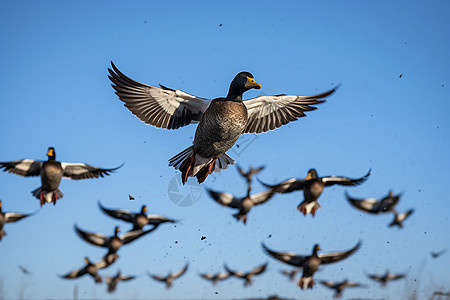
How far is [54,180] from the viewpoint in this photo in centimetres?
1157

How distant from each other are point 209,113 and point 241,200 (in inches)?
224

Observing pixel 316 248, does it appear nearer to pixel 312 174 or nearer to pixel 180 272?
pixel 312 174

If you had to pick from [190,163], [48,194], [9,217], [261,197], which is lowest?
[9,217]

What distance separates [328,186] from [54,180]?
6574mm

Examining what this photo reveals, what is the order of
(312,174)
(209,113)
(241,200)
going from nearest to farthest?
(209,113) < (312,174) < (241,200)

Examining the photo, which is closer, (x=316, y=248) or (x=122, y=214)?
(x=316, y=248)

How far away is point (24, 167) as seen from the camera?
11836mm

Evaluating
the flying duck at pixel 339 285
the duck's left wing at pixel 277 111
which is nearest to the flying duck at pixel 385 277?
the flying duck at pixel 339 285

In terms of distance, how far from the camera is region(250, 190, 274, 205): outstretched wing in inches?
566

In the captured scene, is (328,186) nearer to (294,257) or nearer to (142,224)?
(294,257)

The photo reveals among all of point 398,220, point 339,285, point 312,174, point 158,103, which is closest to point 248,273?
point 339,285

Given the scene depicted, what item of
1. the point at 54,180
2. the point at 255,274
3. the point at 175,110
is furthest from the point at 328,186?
the point at 255,274

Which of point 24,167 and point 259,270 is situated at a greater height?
point 24,167

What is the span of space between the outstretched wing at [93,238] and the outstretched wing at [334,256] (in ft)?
21.5
